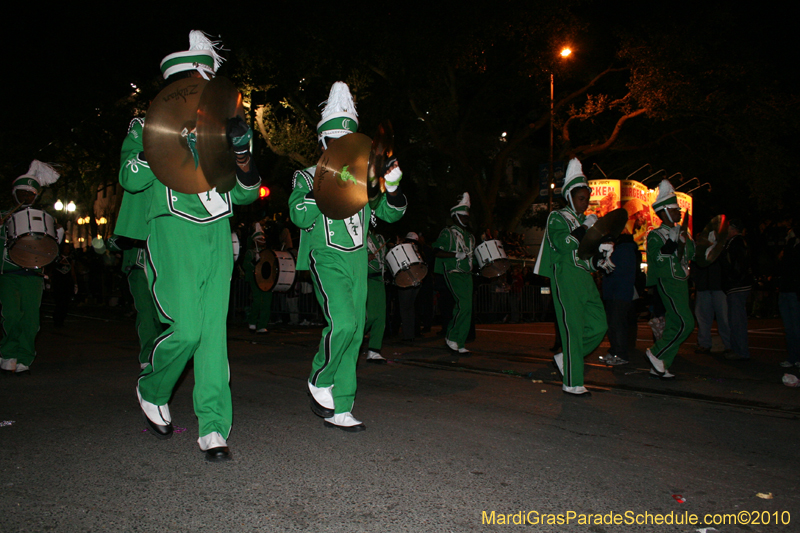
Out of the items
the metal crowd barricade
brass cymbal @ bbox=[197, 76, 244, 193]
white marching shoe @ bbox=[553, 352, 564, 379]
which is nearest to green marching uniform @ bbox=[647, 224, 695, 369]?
white marching shoe @ bbox=[553, 352, 564, 379]

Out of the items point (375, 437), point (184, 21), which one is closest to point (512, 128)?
point (184, 21)

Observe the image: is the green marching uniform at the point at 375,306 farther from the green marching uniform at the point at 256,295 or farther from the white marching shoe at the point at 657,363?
the green marching uniform at the point at 256,295

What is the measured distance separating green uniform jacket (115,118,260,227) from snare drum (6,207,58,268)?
3.48 metres

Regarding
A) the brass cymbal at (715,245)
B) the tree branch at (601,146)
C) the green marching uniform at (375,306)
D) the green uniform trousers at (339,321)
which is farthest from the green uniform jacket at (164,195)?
the tree branch at (601,146)

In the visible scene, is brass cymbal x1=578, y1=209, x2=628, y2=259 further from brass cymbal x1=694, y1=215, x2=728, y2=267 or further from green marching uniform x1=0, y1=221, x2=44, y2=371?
green marching uniform x1=0, y1=221, x2=44, y2=371

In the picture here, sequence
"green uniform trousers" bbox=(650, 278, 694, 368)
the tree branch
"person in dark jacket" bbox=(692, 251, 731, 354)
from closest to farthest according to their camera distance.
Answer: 1. "green uniform trousers" bbox=(650, 278, 694, 368)
2. "person in dark jacket" bbox=(692, 251, 731, 354)
3. the tree branch

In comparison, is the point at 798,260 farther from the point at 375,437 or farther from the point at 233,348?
the point at 233,348

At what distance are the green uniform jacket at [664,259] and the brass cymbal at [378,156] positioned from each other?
4235mm

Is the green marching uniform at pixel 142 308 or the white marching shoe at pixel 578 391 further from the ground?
the green marching uniform at pixel 142 308

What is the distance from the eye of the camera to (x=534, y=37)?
18953 millimetres

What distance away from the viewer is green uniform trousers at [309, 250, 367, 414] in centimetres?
451

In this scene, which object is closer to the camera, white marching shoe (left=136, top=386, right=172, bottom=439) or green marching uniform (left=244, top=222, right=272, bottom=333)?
white marching shoe (left=136, top=386, right=172, bottom=439)

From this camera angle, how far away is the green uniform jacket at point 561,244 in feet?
19.7

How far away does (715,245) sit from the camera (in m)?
8.04
